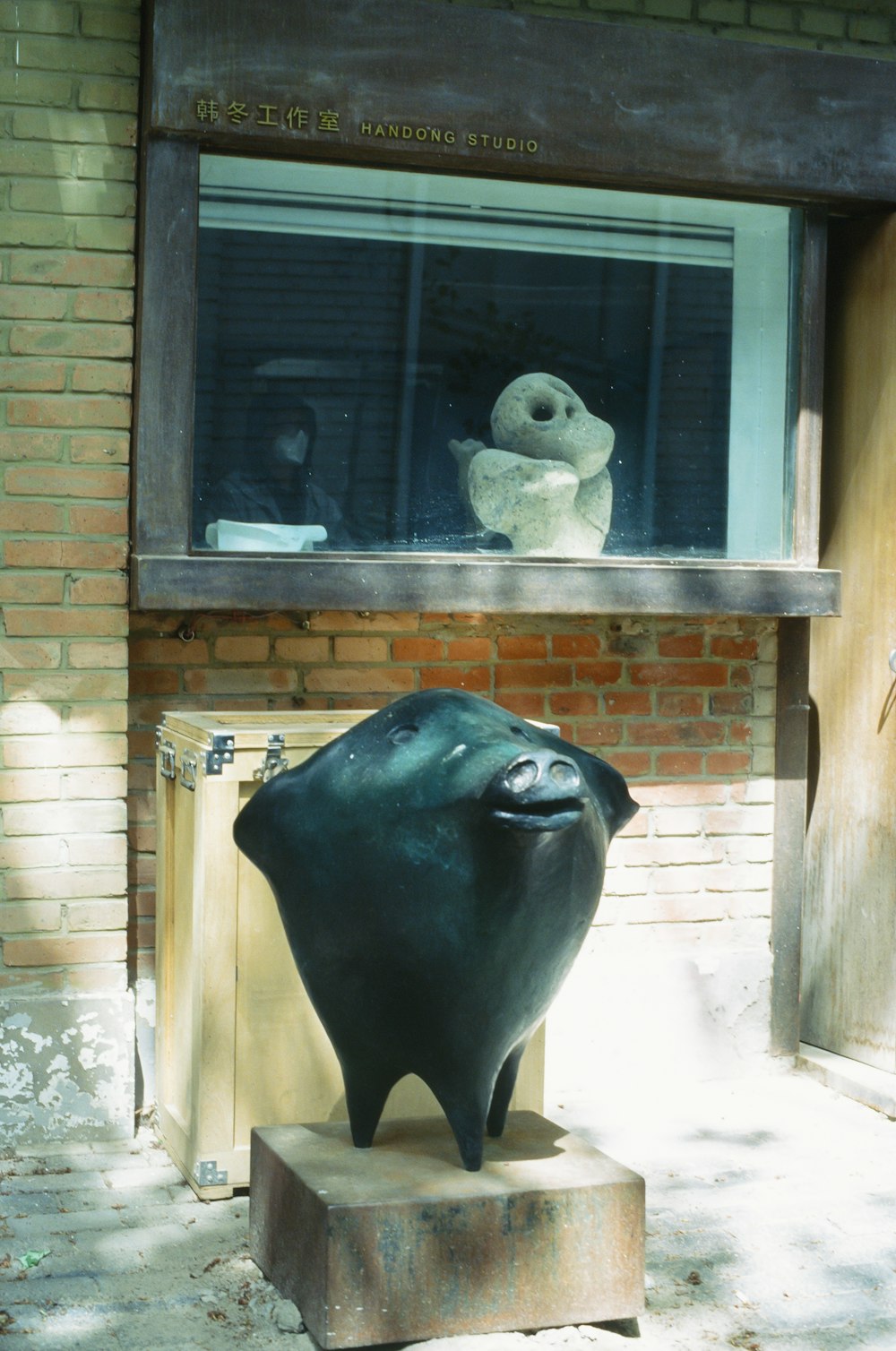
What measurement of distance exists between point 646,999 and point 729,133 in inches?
95.0

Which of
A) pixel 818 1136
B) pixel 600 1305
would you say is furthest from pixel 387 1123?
pixel 818 1136

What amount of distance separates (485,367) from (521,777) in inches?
79.7

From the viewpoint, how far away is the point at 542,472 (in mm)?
4359

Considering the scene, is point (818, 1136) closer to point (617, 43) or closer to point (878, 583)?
point (878, 583)

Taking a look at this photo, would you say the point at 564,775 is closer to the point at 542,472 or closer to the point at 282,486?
the point at 282,486

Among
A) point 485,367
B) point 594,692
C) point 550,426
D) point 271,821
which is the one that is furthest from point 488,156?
point 271,821

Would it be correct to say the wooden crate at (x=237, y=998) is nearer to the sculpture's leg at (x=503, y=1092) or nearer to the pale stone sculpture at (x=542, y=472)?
the sculpture's leg at (x=503, y=1092)

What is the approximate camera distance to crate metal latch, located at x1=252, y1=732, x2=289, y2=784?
11.8ft

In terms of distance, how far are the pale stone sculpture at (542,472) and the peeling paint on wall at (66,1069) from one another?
159 cm

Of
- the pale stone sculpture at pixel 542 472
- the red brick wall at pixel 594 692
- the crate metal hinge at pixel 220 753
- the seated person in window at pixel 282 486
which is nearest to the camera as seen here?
the crate metal hinge at pixel 220 753

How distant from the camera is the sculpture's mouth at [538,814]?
8.30ft

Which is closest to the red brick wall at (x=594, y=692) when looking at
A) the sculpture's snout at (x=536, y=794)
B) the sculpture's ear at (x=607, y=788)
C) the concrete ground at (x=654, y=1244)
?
the concrete ground at (x=654, y=1244)

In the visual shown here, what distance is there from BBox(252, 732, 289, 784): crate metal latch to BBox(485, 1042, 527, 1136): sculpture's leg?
34.9 inches

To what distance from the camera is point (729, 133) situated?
4.35 m
